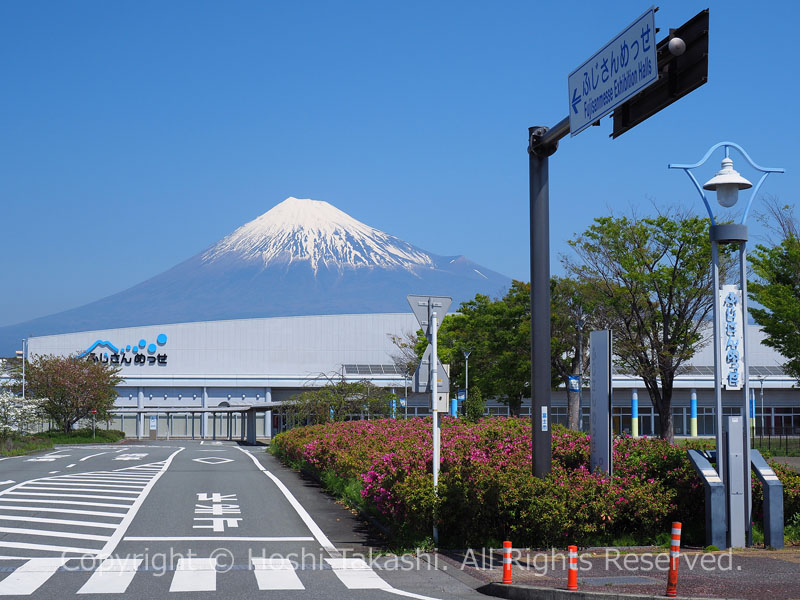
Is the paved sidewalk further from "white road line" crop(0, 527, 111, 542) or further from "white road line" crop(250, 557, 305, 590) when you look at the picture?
"white road line" crop(0, 527, 111, 542)

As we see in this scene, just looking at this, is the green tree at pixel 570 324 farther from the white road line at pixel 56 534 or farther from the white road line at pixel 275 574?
the white road line at pixel 275 574

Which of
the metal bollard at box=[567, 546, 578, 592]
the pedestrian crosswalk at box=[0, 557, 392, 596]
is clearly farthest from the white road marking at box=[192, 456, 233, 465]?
the metal bollard at box=[567, 546, 578, 592]

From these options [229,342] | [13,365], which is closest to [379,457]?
[13,365]

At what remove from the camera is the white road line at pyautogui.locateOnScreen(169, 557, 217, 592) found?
9406mm

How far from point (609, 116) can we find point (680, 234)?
26286 mm

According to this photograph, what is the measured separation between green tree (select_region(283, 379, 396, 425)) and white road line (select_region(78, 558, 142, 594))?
1029 inches

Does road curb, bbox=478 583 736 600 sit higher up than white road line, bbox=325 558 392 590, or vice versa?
road curb, bbox=478 583 736 600

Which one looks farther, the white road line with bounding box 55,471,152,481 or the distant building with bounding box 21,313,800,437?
the distant building with bounding box 21,313,800,437

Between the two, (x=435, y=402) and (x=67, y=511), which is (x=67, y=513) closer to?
(x=67, y=511)

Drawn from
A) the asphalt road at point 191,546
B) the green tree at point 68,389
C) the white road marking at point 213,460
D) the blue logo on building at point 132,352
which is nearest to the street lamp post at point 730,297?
the asphalt road at point 191,546

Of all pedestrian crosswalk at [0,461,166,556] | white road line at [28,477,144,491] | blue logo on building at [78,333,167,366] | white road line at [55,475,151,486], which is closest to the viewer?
pedestrian crosswalk at [0,461,166,556]

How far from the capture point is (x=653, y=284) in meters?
35.1

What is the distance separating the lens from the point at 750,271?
34219 millimetres

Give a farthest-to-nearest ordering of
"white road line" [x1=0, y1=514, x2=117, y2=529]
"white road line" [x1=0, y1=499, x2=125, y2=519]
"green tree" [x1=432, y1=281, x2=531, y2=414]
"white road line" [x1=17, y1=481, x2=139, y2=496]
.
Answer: "green tree" [x1=432, y1=281, x2=531, y2=414] < "white road line" [x1=17, y1=481, x2=139, y2=496] < "white road line" [x1=0, y1=499, x2=125, y2=519] < "white road line" [x1=0, y1=514, x2=117, y2=529]
